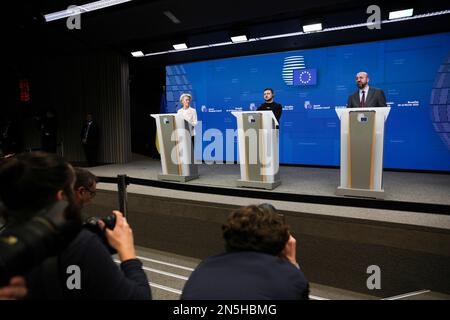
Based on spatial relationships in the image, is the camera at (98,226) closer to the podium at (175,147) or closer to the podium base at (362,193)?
the podium base at (362,193)

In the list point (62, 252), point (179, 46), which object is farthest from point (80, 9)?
point (62, 252)

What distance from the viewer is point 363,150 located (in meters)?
3.41

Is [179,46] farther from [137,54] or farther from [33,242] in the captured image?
[33,242]

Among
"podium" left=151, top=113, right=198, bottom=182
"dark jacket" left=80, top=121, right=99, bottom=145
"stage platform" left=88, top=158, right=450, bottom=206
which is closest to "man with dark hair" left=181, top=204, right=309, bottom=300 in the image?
"stage platform" left=88, top=158, right=450, bottom=206

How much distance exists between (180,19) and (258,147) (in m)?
3.24

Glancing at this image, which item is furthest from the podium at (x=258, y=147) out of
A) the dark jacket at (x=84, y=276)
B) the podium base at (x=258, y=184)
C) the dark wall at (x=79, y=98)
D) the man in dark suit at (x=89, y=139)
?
Answer: the man in dark suit at (x=89, y=139)

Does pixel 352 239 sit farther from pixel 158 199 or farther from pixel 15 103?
pixel 15 103

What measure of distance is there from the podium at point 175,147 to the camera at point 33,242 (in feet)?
12.2

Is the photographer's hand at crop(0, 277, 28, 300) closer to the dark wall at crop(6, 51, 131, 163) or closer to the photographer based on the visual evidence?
the photographer

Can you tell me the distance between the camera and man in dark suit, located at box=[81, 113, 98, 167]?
734 centimetres

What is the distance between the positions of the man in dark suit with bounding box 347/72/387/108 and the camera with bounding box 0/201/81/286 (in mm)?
3729

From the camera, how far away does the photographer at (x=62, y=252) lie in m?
0.80

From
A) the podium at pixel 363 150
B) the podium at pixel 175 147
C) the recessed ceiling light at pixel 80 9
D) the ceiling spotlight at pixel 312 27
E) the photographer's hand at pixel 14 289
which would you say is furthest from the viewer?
the recessed ceiling light at pixel 80 9

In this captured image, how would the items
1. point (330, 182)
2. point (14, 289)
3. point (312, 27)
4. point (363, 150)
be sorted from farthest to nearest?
point (312, 27), point (330, 182), point (363, 150), point (14, 289)
